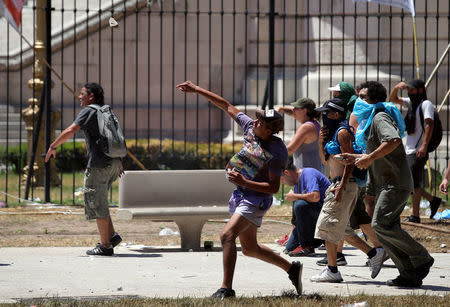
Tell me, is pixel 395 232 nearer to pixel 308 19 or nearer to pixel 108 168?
pixel 108 168

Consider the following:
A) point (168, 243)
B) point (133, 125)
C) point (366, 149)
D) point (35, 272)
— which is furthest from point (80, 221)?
point (133, 125)

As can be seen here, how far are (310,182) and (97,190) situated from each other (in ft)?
6.59

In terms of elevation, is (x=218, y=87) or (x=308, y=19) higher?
(x=308, y=19)

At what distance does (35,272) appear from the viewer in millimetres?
7953

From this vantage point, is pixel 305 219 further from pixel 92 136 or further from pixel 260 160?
pixel 260 160

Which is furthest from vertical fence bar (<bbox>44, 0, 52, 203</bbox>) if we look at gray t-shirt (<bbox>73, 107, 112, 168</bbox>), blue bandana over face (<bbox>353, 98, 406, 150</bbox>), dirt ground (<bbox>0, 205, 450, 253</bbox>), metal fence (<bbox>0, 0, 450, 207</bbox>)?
blue bandana over face (<bbox>353, 98, 406, 150</bbox>)

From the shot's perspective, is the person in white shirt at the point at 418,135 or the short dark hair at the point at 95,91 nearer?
the short dark hair at the point at 95,91

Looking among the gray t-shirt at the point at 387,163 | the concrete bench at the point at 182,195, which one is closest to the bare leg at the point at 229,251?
the gray t-shirt at the point at 387,163

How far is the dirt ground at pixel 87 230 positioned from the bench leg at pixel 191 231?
20.2 inches

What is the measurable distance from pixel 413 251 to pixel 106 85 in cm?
1268

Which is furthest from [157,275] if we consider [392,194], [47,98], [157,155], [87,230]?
[157,155]

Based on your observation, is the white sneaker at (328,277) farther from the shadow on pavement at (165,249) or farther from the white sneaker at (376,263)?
the shadow on pavement at (165,249)

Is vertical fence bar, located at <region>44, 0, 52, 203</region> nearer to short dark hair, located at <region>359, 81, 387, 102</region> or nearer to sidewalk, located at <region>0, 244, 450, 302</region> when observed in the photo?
sidewalk, located at <region>0, 244, 450, 302</region>

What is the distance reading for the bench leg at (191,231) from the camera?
9469mm
